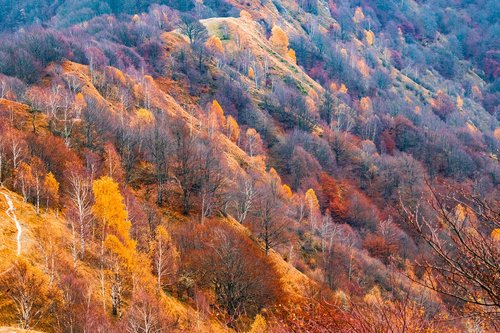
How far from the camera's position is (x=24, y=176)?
3725 centimetres

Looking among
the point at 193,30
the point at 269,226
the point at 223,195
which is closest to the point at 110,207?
the point at 223,195

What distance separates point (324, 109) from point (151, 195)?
96.9 meters

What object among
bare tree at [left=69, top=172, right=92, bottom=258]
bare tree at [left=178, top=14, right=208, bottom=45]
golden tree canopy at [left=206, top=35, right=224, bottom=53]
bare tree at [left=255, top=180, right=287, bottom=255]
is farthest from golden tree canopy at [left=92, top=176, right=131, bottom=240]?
golden tree canopy at [left=206, top=35, right=224, bottom=53]

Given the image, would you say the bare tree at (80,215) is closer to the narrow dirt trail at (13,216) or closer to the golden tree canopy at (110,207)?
the golden tree canopy at (110,207)

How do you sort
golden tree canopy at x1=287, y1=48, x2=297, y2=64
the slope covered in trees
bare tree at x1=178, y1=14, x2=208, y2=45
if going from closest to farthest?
the slope covered in trees, bare tree at x1=178, y1=14, x2=208, y2=45, golden tree canopy at x1=287, y1=48, x2=297, y2=64

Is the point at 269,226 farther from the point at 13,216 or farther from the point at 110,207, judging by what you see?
the point at 13,216

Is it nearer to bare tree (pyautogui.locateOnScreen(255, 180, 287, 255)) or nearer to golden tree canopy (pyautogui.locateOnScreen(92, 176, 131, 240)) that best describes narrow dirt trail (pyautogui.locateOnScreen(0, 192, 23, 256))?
golden tree canopy (pyautogui.locateOnScreen(92, 176, 131, 240))

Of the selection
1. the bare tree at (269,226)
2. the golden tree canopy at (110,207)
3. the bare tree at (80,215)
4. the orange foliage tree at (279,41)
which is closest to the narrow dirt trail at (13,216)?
the bare tree at (80,215)

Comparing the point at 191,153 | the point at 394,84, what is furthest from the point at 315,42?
the point at 191,153

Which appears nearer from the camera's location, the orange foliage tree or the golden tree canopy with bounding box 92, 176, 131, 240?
the golden tree canopy with bounding box 92, 176, 131, 240

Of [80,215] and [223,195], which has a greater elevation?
[80,215]

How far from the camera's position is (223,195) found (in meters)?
57.2

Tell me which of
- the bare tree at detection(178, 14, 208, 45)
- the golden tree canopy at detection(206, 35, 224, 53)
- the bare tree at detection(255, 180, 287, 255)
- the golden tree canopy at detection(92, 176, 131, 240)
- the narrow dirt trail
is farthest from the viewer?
the golden tree canopy at detection(206, 35, 224, 53)

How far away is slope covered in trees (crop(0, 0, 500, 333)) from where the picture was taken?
12.2m
